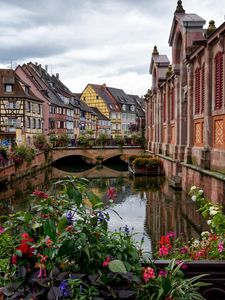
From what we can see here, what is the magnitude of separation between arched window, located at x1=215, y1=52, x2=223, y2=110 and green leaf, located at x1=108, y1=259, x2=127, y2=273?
632 inches

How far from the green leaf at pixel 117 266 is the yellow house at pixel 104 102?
8801 cm

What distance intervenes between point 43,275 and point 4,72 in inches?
1944

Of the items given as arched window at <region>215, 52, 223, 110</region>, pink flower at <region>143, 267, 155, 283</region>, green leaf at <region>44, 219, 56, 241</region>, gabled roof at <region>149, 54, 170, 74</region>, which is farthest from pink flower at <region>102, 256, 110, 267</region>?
gabled roof at <region>149, 54, 170, 74</region>

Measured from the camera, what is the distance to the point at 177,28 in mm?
28453

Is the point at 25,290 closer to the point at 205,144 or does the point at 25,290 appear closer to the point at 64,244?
the point at 64,244

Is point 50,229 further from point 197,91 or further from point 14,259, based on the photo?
point 197,91

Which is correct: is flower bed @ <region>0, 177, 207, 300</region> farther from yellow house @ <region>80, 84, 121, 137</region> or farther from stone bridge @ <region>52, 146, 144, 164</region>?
yellow house @ <region>80, 84, 121, 137</region>

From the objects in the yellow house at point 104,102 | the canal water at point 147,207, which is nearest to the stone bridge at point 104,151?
the canal water at point 147,207

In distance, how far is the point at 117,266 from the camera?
119 inches

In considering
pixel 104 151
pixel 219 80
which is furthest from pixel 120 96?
pixel 219 80

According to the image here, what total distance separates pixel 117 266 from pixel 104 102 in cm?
8944

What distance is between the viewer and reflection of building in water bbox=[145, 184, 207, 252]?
14.8 m

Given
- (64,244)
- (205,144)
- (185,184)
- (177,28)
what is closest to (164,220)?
(205,144)

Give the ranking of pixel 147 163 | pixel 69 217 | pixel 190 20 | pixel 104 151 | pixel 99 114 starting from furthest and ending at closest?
pixel 99 114 < pixel 104 151 < pixel 147 163 < pixel 190 20 < pixel 69 217
